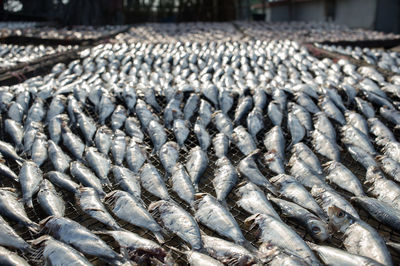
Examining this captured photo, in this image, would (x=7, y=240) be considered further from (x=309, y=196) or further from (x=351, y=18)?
(x=351, y=18)

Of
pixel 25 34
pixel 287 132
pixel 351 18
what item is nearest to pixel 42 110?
pixel 287 132

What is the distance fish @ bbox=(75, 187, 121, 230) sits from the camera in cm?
242

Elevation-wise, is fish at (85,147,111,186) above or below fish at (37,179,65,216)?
above

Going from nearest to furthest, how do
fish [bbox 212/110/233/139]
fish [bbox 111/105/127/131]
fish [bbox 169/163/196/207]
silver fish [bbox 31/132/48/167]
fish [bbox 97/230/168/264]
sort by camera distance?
fish [bbox 97/230/168/264] → fish [bbox 169/163/196/207] → silver fish [bbox 31/132/48/167] → fish [bbox 212/110/233/139] → fish [bbox 111/105/127/131]

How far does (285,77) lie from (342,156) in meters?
2.68

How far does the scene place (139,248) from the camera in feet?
6.82

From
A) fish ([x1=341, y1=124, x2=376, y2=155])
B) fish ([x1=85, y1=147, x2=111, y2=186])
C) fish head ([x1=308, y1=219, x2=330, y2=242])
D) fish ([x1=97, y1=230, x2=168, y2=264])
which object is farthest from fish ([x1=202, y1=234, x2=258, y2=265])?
fish ([x1=341, y1=124, x2=376, y2=155])

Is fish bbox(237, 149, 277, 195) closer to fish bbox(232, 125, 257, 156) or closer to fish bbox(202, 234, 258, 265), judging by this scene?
fish bbox(232, 125, 257, 156)

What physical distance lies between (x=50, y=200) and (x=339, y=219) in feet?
7.91

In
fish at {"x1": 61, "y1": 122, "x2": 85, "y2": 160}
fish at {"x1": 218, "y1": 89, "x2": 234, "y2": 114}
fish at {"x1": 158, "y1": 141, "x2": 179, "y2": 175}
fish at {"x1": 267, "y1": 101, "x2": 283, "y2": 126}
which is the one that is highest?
fish at {"x1": 218, "y1": 89, "x2": 234, "y2": 114}

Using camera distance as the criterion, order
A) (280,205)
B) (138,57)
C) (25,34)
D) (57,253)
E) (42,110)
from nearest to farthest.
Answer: (57,253)
(280,205)
(42,110)
(138,57)
(25,34)

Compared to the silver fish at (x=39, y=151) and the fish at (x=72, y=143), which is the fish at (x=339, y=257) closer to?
the fish at (x=72, y=143)

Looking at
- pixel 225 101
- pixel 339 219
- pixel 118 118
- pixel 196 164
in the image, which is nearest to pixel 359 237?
pixel 339 219

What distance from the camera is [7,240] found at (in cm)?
215
